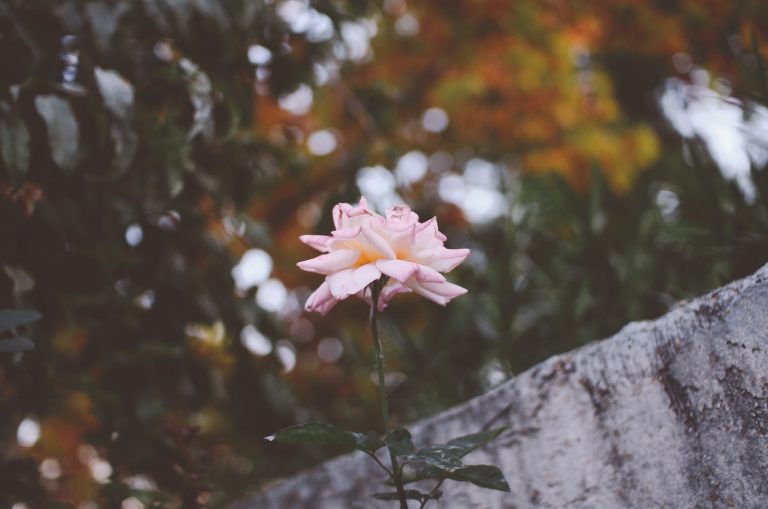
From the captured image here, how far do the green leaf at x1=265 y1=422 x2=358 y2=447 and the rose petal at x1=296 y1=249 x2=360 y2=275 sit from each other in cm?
18

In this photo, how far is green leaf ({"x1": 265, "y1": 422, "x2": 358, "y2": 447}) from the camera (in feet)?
2.58

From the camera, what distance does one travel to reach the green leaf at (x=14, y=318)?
0.94 metres

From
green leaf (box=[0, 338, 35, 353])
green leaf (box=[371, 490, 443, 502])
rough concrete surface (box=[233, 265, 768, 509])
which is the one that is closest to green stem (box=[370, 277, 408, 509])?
green leaf (box=[371, 490, 443, 502])

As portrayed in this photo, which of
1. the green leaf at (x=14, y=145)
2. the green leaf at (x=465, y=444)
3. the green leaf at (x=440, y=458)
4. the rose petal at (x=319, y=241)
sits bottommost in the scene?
the green leaf at (x=440, y=458)

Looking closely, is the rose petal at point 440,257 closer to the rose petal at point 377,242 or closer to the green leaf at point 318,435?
the rose petal at point 377,242

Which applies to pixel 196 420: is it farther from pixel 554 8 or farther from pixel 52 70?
pixel 554 8

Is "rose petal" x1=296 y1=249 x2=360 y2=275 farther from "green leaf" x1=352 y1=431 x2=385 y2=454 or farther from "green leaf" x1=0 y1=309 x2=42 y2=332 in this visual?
"green leaf" x1=0 y1=309 x2=42 y2=332

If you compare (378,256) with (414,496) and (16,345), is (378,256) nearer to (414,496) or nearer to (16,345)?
(414,496)

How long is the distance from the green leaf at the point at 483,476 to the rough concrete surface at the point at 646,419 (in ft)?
0.93

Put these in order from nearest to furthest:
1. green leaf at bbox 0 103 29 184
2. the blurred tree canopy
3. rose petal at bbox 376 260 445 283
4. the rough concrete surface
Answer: rose petal at bbox 376 260 445 283
the rough concrete surface
green leaf at bbox 0 103 29 184
the blurred tree canopy

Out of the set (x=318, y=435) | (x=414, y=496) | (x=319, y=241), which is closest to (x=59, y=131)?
(x=319, y=241)

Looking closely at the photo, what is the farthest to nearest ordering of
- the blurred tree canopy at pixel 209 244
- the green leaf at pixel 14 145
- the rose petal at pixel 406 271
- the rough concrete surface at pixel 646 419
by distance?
1. the blurred tree canopy at pixel 209 244
2. the green leaf at pixel 14 145
3. the rough concrete surface at pixel 646 419
4. the rose petal at pixel 406 271

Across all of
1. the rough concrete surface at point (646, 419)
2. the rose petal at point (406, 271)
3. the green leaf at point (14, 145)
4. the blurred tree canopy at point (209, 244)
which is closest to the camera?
the rose petal at point (406, 271)

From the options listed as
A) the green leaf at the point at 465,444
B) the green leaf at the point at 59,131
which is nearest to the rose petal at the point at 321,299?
the green leaf at the point at 465,444
